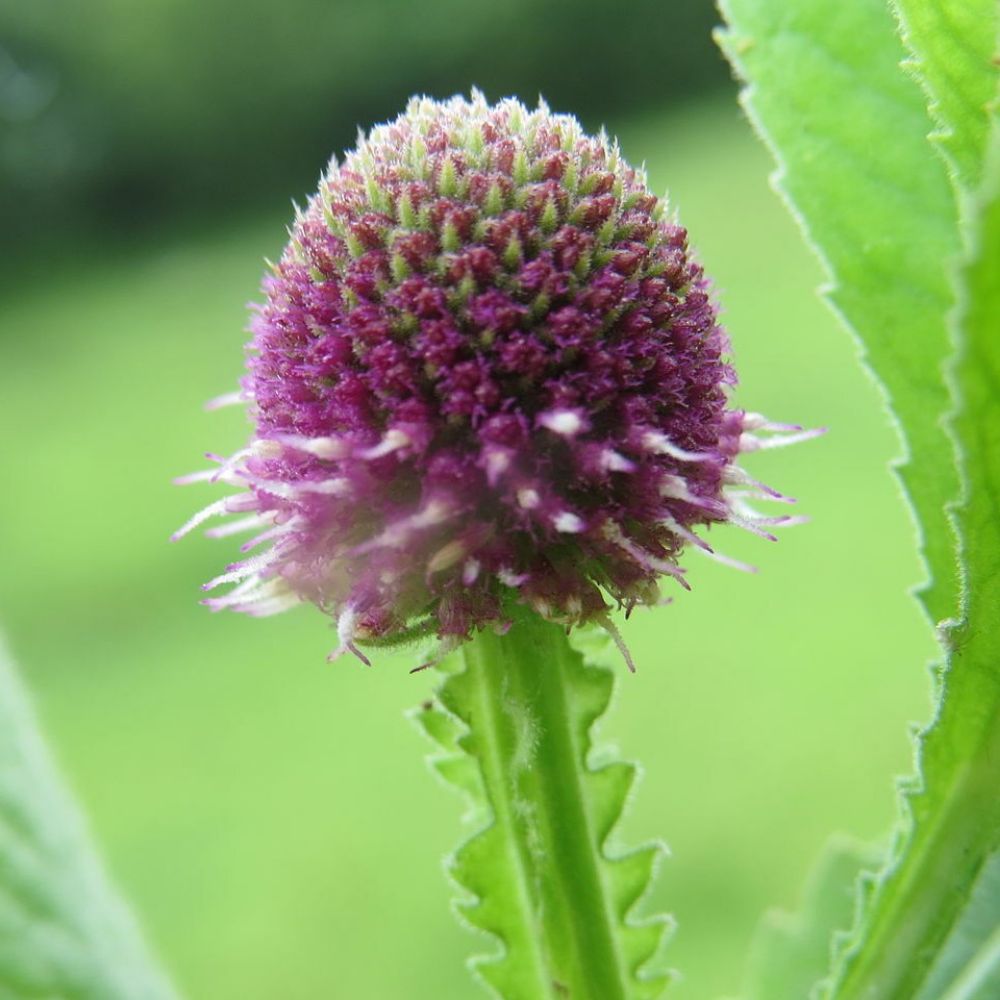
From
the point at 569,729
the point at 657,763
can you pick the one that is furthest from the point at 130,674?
the point at 569,729

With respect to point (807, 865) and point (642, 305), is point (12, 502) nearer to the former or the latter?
point (807, 865)

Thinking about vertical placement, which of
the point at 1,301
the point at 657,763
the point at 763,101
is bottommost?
the point at 763,101

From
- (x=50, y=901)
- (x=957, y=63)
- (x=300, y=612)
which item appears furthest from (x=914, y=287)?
(x=300, y=612)

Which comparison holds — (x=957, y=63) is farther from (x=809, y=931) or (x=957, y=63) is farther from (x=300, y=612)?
(x=300, y=612)

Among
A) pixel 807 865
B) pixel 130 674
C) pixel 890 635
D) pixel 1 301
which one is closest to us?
pixel 807 865

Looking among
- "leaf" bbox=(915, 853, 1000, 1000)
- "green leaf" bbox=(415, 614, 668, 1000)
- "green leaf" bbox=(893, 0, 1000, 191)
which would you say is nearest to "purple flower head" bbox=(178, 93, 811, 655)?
"green leaf" bbox=(415, 614, 668, 1000)

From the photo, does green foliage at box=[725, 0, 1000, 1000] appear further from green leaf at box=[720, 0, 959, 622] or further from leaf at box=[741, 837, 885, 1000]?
leaf at box=[741, 837, 885, 1000]

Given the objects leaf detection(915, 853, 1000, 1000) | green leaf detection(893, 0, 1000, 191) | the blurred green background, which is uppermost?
the blurred green background
